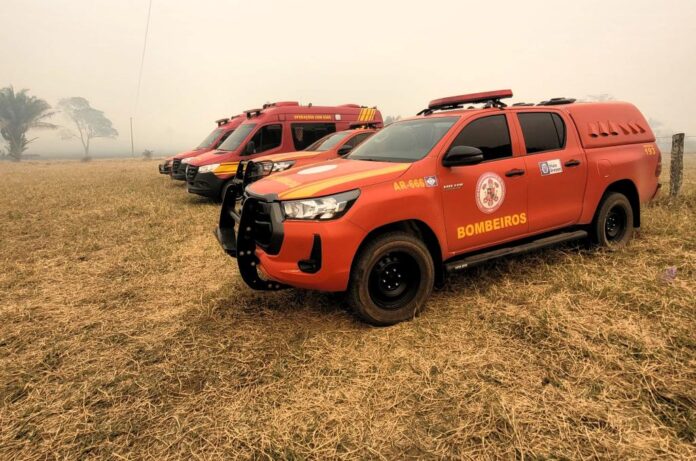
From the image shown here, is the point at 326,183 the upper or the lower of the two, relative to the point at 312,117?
lower

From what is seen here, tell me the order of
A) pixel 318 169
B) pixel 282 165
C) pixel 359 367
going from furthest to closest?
pixel 282 165
pixel 318 169
pixel 359 367

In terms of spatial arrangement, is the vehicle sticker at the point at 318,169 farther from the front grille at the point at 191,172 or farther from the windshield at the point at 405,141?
the front grille at the point at 191,172

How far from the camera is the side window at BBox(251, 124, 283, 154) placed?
9461 mm

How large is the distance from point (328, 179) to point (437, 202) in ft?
3.02

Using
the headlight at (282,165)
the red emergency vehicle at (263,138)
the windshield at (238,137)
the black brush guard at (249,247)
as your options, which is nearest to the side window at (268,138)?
the red emergency vehicle at (263,138)

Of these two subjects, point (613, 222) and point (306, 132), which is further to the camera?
point (306, 132)

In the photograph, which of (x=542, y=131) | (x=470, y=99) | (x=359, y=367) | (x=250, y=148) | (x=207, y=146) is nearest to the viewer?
(x=359, y=367)

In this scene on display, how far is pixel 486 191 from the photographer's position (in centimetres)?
344

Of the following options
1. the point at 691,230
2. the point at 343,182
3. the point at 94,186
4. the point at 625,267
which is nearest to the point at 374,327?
the point at 343,182

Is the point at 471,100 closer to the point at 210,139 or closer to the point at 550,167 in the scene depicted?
the point at 550,167

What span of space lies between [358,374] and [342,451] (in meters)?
0.61

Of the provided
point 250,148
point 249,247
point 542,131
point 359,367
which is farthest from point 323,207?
point 250,148

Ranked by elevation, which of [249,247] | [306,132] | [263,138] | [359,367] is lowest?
[359,367]

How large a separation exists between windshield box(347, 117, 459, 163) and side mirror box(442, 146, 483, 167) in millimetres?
232
